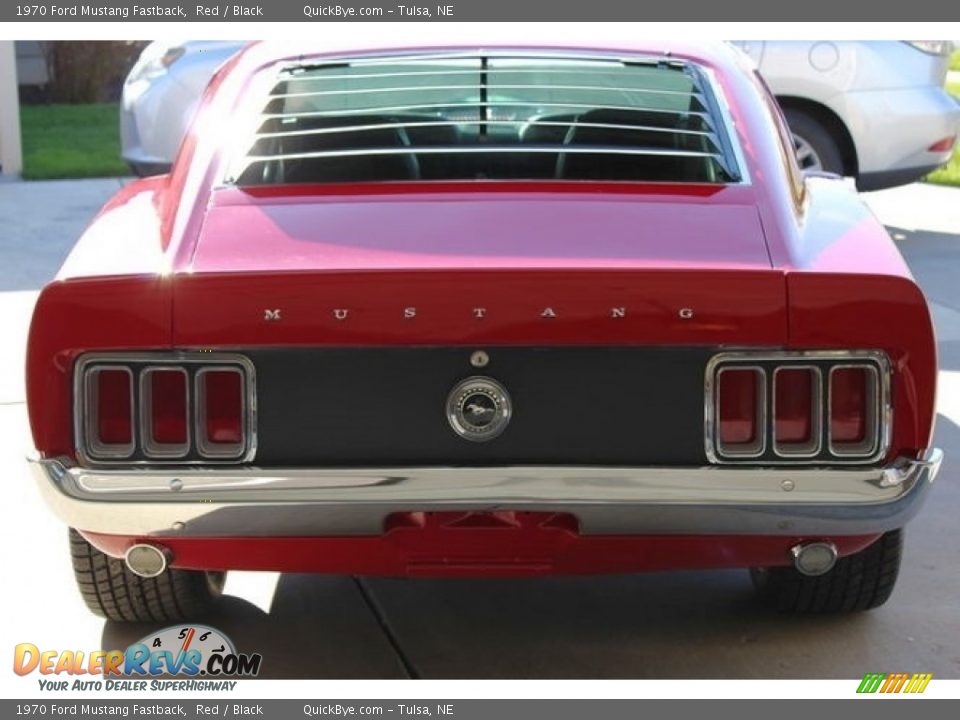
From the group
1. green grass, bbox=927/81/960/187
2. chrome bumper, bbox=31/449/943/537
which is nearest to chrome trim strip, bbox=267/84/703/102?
chrome bumper, bbox=31/449/943/537

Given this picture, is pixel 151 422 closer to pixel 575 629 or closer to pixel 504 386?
pixel 504 386

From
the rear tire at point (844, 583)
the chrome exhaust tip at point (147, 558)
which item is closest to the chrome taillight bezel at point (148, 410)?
the chrome exhaust tip at point (147, 558)

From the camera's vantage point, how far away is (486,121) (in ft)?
14.0

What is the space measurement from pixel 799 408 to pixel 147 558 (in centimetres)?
145

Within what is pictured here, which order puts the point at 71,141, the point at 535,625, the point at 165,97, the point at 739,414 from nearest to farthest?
the point at 739,414 → the point at 535,625 → the point at 165,97 → the point at 71,141

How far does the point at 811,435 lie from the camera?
3.34 meters

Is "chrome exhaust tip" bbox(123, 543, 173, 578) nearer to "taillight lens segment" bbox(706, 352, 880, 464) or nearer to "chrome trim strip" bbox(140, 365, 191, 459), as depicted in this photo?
"chrome trim strip" bbox(140, 365, 191, 459)

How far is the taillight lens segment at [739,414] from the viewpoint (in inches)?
131

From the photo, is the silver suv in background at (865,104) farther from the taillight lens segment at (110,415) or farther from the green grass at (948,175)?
the taillight lens segment at (110,415)

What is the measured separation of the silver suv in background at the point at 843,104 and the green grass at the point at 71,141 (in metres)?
2.83

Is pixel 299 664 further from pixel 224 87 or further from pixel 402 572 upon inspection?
pixel 224 87

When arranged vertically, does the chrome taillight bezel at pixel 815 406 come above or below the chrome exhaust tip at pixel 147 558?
above

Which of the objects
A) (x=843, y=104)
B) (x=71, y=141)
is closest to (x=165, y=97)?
(x=843, y=104)
